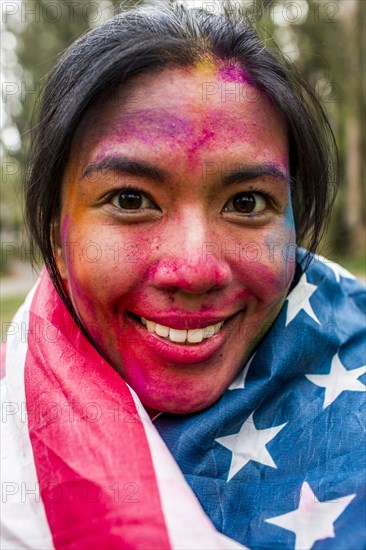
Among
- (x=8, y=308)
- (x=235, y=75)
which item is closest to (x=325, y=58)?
(x=8, y=308)

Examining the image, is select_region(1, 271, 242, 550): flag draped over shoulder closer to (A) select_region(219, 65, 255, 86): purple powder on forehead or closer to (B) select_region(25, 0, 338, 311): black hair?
(B) select_region(25, 0, 338, 311): black hair

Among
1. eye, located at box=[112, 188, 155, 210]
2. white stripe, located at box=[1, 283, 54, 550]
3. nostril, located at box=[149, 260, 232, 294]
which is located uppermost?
eye, located at box=[112, 188, 155, 210]

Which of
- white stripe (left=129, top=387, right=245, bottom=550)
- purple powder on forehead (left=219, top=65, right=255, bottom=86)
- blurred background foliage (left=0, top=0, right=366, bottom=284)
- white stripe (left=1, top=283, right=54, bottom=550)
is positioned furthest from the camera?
blurred background foliage (left=0, top=0, right=366, bottom=284)

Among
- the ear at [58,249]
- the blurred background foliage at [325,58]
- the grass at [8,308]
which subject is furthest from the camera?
the blurred background foliage at [325,58]

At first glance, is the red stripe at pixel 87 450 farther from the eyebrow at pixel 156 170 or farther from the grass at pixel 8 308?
the grass at pixel 8 308

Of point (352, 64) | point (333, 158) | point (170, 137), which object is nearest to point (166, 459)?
point (170, 137)

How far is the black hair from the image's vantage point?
57.3 inches

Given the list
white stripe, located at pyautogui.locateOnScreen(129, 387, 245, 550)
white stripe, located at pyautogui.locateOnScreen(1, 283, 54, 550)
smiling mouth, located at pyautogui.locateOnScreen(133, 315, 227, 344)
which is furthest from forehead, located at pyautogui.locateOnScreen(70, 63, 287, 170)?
white stripe, located at pyautogui.locateOnScreen(129, 387, 245, 550)

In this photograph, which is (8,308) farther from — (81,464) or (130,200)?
(81,464)

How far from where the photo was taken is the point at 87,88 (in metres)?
1.45

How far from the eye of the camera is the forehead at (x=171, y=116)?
144 cm

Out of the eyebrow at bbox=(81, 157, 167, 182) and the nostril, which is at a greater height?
the eyebrow at bbox=(81, 157, 167, 182)

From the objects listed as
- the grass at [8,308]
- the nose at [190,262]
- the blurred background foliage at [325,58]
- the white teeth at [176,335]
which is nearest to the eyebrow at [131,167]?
the nose at [190,262]

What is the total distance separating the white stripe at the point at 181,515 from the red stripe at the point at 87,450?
0.05ft
